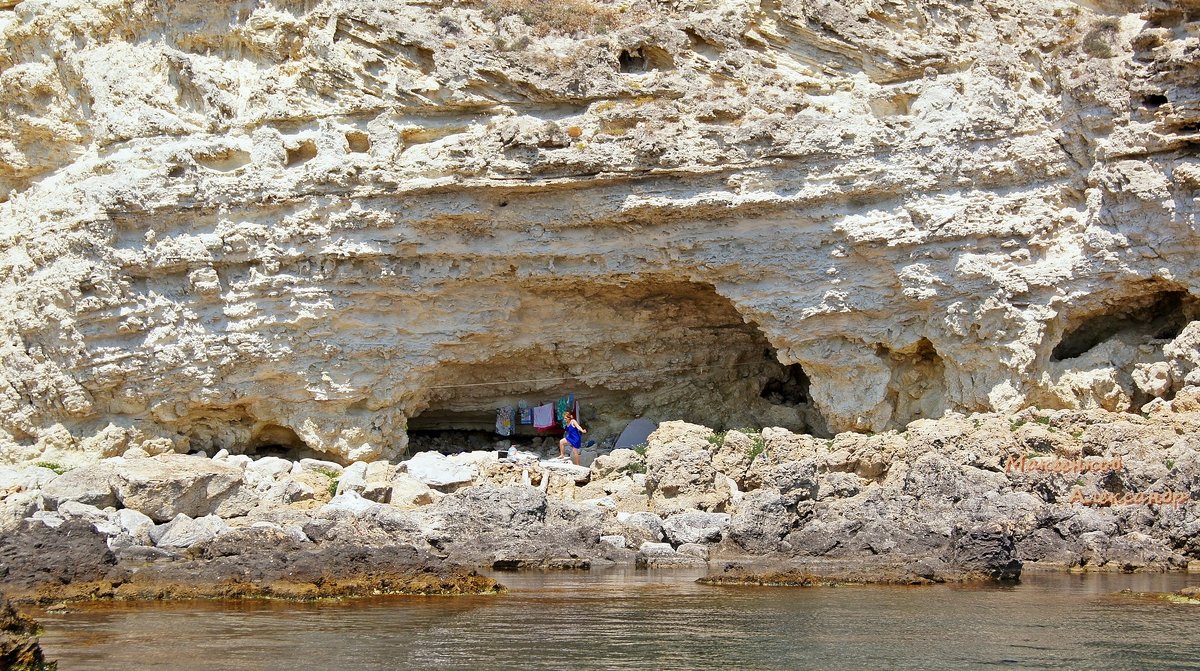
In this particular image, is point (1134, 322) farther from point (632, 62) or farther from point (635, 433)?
point (632, 62)

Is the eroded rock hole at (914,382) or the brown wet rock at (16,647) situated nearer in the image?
the brown wet rock at (16,647)

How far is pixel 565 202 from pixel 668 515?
16.9 feet

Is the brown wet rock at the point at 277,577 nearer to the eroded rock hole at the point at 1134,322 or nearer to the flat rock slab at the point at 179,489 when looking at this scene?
the flat rock slab at the point at 179,489

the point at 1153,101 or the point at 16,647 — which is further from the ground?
the point at 1153,101

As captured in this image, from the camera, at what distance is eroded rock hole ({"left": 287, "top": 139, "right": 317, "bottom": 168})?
1920 cm

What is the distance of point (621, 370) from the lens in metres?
21.3

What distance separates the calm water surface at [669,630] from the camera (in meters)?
9.34

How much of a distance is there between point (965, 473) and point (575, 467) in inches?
236

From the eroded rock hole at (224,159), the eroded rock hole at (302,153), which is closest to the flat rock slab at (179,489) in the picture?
the eroded rock hole at (224,159)

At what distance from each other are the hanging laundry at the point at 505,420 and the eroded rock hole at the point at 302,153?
5.30 meters

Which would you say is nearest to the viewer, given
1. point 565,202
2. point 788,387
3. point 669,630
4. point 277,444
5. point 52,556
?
point 669,630

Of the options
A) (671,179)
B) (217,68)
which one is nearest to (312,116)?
(217,68)

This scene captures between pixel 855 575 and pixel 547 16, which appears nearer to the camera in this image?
pixel 855 575

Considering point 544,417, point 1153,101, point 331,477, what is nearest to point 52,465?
point 331,477
